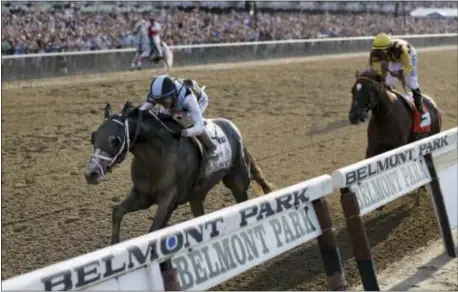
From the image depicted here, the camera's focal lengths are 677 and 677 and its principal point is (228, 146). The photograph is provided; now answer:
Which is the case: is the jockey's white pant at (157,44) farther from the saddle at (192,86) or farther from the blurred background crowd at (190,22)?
the saddle at (192,86)

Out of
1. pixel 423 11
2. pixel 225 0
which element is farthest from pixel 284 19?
pixel 423 11

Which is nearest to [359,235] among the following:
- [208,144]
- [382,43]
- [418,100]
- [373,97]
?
[208,144]

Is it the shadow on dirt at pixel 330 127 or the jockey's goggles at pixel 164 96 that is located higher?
the jockey's goggles at pixel 164 96

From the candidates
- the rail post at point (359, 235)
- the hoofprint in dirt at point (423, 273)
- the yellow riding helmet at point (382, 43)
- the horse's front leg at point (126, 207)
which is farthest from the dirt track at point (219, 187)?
the yellow riding helmet at point (382, 43)

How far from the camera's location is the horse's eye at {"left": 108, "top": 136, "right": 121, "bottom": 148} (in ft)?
17.6

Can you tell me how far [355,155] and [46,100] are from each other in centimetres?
725

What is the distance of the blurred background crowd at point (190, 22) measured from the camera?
2062cm

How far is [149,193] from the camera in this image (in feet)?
19.6

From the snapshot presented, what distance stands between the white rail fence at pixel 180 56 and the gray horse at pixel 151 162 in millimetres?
11585

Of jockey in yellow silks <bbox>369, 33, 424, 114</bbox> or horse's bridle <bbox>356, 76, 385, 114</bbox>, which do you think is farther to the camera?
jockey in yellow silks <bbox>369, 33, 424, 114</bbox>

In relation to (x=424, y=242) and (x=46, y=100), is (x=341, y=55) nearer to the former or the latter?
(x=46, y=100)

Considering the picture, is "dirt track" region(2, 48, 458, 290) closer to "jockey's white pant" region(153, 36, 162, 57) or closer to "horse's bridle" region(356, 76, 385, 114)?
"jockey's white pant" region(153, 36, 162, 57)

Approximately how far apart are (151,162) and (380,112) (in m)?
3.61

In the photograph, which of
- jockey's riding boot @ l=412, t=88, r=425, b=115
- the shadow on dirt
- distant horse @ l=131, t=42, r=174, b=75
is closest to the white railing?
jockey's riding boot @ l=412, t=88, r=425, b=115
